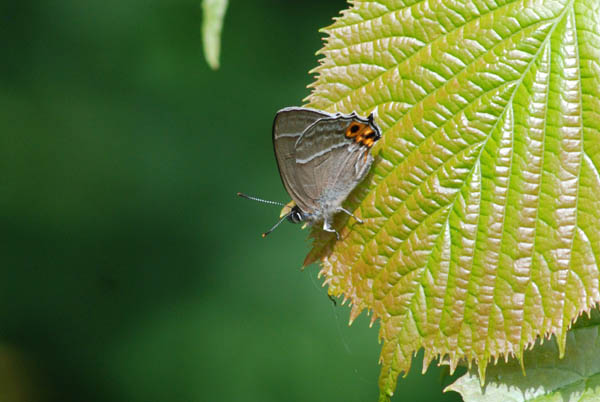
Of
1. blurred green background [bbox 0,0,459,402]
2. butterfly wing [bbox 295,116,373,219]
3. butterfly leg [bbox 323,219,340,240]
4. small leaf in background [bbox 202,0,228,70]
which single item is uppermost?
small leaf in background [bbox 202,0,228,70]

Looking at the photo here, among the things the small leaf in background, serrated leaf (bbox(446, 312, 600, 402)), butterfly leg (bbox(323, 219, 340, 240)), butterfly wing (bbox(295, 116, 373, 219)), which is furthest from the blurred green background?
the small leaf in background

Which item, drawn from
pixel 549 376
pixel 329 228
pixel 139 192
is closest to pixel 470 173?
pixel 329 228

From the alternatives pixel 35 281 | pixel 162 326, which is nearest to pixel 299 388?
pixel 162 326

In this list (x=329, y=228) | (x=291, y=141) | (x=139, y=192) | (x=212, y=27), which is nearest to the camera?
(x=212, y=27)

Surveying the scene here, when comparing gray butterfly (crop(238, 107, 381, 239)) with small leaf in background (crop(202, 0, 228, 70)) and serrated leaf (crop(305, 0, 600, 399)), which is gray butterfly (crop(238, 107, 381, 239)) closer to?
serrated leaf (crop(305, 0, 600, 399))

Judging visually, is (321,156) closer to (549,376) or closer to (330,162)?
(330,162)

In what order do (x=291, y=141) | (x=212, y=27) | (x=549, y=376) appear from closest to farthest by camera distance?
(x=212, y=27) < (x=549, y=376) < (x=291, y=141)
